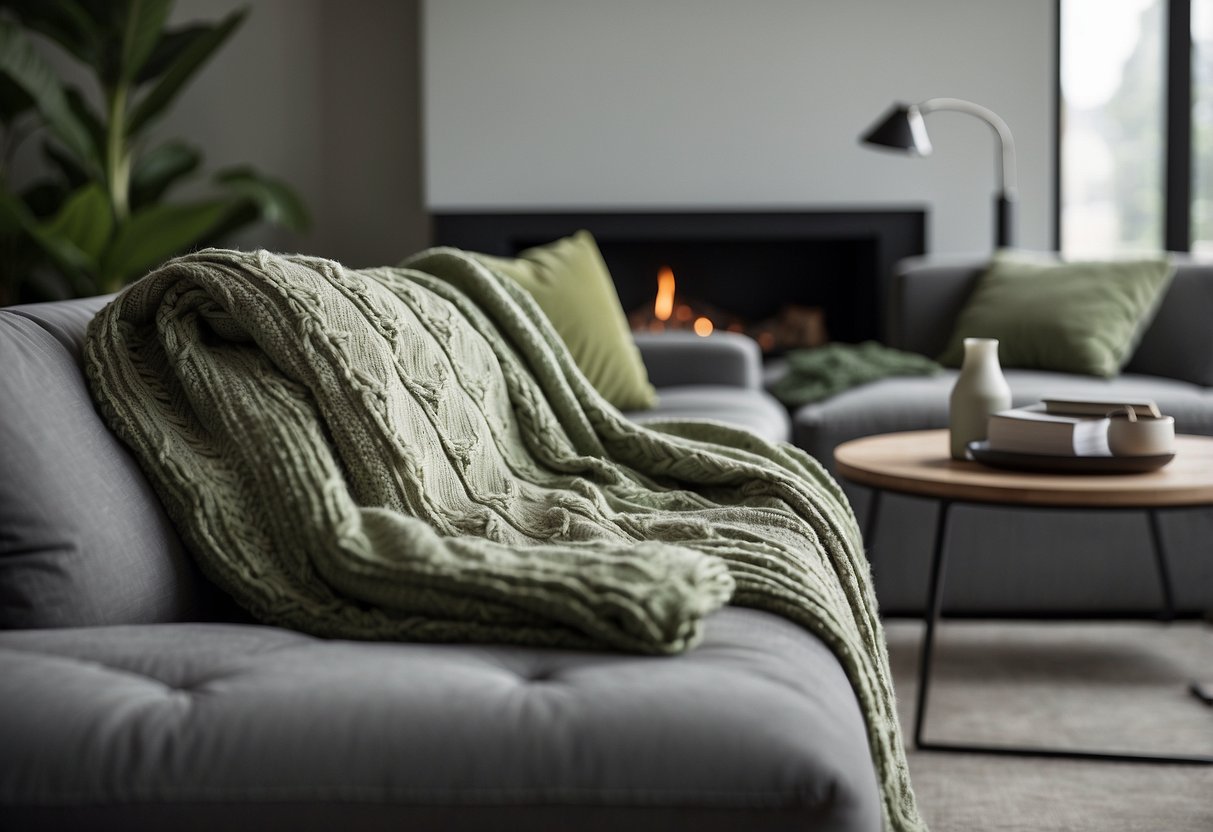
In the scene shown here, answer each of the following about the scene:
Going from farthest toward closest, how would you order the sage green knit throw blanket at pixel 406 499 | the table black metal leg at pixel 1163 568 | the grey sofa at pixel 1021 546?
the grey sofa at pixel 1021 546 → the table black metal leg at pixel 1163 568 → the sage green knit throw blanket at pixel 406 499

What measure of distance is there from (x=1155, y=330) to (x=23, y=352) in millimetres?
2911

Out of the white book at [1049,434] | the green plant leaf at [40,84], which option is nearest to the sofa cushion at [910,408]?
the white book at [1049,434]

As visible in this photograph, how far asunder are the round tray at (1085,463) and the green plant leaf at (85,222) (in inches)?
118

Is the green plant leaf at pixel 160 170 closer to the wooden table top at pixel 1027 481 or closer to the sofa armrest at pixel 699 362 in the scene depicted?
the sofa armrest at pixel 699 362

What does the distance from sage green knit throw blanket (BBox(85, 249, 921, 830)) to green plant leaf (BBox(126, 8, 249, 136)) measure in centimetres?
295

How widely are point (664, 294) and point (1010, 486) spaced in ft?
10.6

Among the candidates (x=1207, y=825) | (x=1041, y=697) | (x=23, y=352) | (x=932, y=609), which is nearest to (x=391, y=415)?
(x=23, y=352)

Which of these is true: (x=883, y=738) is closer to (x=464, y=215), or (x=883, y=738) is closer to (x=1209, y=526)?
(x=1209, y=526)

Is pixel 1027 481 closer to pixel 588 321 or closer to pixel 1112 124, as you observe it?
pixel 588 321

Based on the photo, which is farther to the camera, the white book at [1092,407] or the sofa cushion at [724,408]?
the sofa cushion at [724,408]

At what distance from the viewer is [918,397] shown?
9.35ft

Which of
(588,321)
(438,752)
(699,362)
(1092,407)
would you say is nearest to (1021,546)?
(1092,407)

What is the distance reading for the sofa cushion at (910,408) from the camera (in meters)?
2.77

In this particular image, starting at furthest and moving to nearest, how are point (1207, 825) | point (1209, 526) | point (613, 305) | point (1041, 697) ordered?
point (613, 305) < point (1209, 526) < point (1041, 697) < point (1207, 825)
